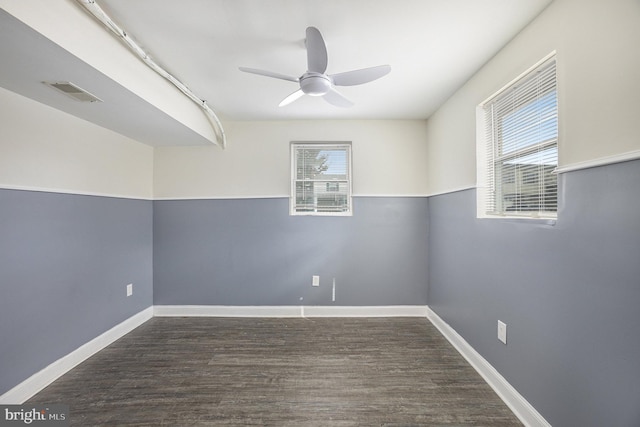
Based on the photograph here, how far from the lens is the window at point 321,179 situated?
3.09 meters

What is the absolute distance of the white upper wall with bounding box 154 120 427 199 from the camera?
302cm

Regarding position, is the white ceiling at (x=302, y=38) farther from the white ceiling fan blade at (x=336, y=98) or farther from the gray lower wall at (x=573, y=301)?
the gray lower wall at (x=573, y=301)

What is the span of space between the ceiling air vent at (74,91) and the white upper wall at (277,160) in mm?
1292

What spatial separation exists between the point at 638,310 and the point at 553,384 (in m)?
0.65

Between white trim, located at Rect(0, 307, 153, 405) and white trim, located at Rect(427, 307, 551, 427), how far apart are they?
3.24 meters

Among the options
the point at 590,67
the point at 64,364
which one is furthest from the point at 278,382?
the point at 590,67

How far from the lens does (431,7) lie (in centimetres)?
137

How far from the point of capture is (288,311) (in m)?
2.98

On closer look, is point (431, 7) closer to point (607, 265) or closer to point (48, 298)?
point (607, 265)

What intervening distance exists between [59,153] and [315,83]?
2071 millimetres

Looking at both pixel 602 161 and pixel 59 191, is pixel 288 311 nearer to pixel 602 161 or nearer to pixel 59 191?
pixel 59 191

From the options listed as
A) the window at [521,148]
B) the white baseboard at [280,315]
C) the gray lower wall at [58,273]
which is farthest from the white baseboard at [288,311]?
the window at [521,148]

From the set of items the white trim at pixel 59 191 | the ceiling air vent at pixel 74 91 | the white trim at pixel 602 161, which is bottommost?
the white trim at pixel 59 191

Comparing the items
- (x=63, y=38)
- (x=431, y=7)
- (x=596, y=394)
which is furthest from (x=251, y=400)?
(x=431, y=7)
